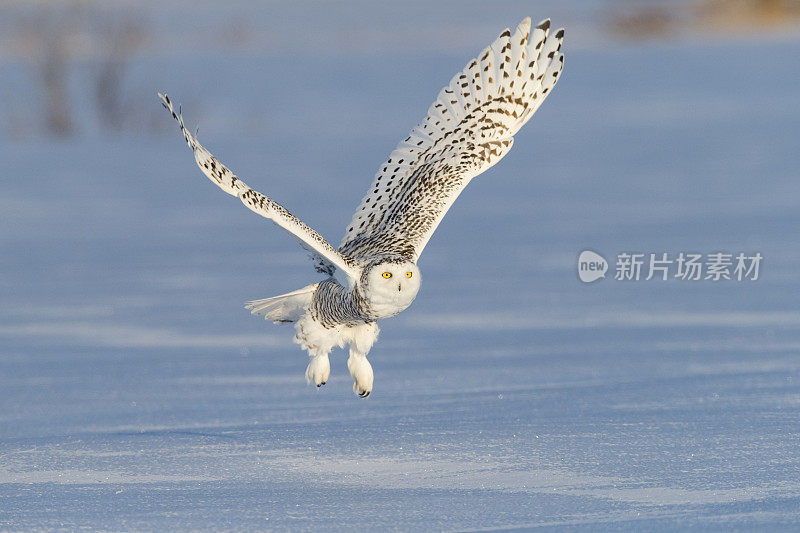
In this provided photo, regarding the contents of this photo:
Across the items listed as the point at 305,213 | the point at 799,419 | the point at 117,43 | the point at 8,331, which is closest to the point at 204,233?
the point at 305,213

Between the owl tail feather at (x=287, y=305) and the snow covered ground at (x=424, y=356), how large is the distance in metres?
0.39

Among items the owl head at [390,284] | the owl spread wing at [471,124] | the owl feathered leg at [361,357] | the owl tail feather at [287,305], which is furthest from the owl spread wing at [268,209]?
the owl spread wing at [471,124]

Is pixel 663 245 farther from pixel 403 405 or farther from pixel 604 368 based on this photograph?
pixel 403 405

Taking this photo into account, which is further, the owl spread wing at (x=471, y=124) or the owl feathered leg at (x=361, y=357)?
the owl spread wing at (x=471, y=124)

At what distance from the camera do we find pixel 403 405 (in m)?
6.14

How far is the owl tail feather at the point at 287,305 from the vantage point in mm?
6039

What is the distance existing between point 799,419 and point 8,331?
14.2 feet

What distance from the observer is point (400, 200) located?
20.9 ft

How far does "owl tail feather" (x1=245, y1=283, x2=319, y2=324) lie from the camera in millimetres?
6039

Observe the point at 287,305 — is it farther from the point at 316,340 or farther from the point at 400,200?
the point at 400,200

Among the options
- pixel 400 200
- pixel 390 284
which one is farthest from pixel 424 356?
pixel 390 284

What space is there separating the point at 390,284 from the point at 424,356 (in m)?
2.01

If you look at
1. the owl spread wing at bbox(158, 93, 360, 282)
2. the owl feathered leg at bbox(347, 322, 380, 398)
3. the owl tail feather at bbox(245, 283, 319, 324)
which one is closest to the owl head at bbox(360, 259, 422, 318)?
the owl spread wing at bbox(158, 93, 360, 282)

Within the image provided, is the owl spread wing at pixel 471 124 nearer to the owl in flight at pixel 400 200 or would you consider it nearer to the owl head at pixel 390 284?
the owl in flight at pixel 400 200
